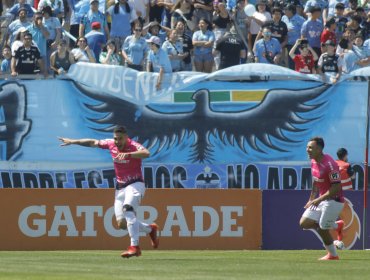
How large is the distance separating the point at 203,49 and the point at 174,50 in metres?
0.73

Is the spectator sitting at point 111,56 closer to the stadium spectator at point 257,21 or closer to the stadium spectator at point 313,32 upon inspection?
the stadium spectator at point 257,21

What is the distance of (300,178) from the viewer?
27766 millimetres

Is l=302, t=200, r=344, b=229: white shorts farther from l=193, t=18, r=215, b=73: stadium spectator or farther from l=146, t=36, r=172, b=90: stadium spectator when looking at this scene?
l=193, t=18, r=215, b=73: stadium spectator

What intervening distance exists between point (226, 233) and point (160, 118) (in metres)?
4.08

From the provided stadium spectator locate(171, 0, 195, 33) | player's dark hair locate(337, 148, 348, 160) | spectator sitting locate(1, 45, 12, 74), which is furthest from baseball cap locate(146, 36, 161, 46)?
player's dark hair locate(337, 148, 348, 160)

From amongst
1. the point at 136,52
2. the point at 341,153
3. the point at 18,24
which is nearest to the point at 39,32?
the point at 18,24

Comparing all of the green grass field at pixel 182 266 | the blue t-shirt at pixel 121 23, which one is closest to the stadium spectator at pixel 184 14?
the blue t-shirt at pixel 121 23

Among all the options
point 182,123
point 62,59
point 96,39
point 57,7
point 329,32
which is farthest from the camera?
point 57,7

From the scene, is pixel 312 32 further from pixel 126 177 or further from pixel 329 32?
pixel 126 177

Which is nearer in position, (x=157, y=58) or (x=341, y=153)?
(x=341, y=153)

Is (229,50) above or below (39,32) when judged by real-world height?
below

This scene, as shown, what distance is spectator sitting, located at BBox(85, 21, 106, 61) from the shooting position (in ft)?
97.1

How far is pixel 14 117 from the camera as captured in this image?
27.7 m

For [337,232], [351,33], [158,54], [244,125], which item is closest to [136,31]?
[158,54]
